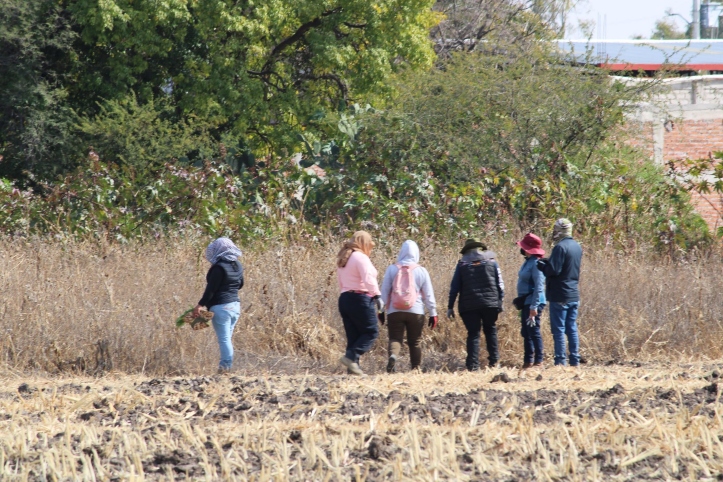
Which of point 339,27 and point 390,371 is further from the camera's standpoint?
point 339,27

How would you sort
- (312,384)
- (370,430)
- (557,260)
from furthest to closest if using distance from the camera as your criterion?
1. (557,260)
2. (312,384)
3. (370,430)

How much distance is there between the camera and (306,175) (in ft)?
46.7

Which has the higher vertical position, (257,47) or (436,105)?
(257,47)

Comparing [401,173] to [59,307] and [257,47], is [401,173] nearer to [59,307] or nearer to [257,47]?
[59,307]

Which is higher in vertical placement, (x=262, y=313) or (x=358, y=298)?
(x=358, y=298)

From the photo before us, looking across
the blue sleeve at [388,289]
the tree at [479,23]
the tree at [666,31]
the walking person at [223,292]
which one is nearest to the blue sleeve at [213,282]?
the walking person at [223,292]

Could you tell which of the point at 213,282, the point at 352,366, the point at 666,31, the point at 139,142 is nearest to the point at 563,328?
the point at 352,366

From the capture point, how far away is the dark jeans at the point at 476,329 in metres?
9.20

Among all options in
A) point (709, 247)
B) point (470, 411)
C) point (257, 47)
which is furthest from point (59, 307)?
point (257, 47)

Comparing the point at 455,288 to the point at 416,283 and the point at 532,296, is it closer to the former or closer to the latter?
the point at 416,283

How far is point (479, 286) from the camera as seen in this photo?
9117mm

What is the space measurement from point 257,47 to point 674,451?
58.6ft

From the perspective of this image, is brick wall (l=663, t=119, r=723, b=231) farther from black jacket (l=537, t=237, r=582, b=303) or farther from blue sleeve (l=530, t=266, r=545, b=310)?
black jacket (l=537, t=237, r=582, b=303)

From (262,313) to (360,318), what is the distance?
1776 millimetres
